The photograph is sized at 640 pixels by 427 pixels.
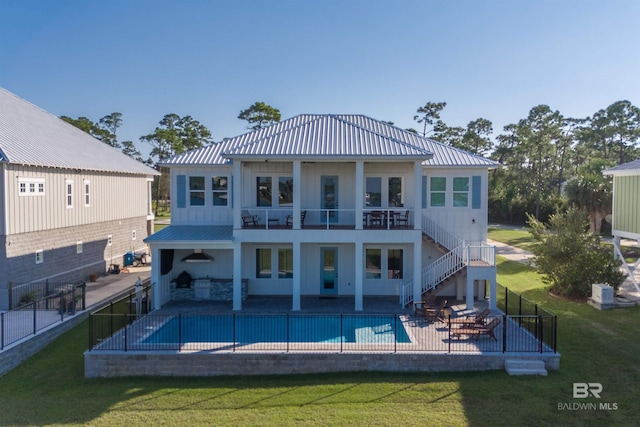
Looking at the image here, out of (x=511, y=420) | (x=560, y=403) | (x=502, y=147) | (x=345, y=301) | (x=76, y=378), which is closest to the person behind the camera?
(x=511, y=420)

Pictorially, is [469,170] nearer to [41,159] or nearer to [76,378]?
[76,378]

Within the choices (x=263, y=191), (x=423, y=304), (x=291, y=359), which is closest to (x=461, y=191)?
(x=423, y=304)

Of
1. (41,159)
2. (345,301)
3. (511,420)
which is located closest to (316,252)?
(345,301)

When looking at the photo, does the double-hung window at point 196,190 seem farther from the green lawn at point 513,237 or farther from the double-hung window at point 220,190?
the green lawn at point 513,237

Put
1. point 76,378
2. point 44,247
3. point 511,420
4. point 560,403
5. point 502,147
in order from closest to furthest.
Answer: point 511,420 → point 560,403 → point 76,378 → point 44,247 → point 502,147

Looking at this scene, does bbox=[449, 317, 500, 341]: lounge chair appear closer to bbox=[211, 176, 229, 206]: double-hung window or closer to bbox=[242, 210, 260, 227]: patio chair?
bbox=[242, 210, 260, 227]: patio chair

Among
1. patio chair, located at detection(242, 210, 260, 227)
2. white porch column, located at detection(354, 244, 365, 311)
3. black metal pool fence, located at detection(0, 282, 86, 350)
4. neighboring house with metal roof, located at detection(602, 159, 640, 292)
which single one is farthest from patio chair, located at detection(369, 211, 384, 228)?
black metal pool fence, located at detection(0, 282, 86, 350)

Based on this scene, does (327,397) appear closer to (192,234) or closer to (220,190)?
(192,234)
